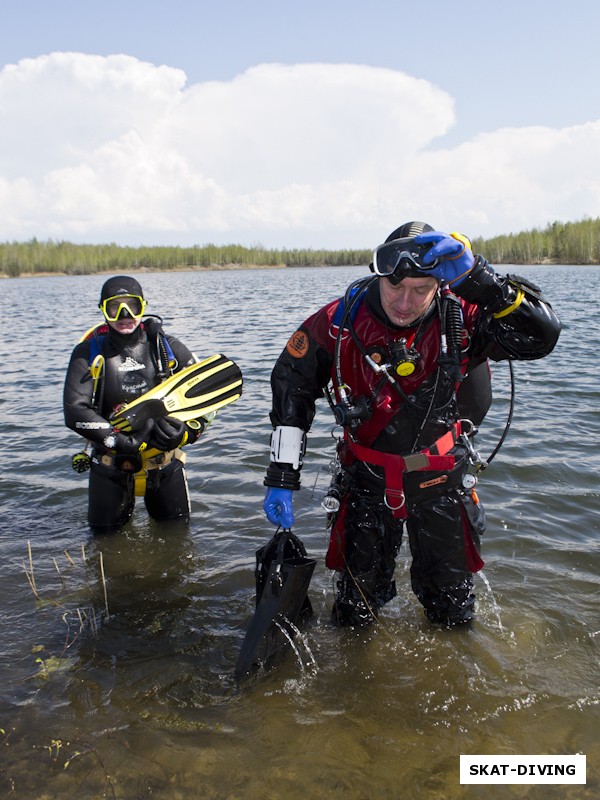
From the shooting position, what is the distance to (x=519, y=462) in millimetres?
7070

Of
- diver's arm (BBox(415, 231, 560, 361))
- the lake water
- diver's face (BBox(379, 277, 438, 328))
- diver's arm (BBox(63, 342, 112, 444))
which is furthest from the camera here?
diver's arm (BBox(63, 342, 112, 444))

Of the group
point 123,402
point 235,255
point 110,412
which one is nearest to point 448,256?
point 123,402

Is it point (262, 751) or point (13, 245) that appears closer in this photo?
point (262, 751)

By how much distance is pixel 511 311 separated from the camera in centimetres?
307

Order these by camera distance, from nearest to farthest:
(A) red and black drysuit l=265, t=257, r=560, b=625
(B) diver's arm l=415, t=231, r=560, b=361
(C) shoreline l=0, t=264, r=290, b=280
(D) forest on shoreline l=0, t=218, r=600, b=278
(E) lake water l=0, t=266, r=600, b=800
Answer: (E) lake water l=0, t=266, r=600, b=800 → (B) diver's arm l=415, t=231, r=560, b=361 → (A) red and black drysuit l=265, t=257, r=560, b=625 → (D) forest on shoreline l=0, t=218, r=600, b=278 → (C) shoreline l=0, t=264, r=290, b=280

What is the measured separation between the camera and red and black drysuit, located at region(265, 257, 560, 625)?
328 centimetres

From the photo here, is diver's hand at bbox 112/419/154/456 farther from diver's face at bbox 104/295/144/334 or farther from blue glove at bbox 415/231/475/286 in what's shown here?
blue glove at bbox 415/231/475/286

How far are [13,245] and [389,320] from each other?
230 feet

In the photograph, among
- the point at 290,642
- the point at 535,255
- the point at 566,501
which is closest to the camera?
the point at 290,642

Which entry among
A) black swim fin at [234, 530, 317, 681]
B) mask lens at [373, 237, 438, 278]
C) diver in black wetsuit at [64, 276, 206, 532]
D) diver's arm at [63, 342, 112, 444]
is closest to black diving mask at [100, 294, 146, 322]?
diver in black wetsuit at [64, 276, 206, 532]

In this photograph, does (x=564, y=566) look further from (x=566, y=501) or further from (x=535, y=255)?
(x=535, y=255)

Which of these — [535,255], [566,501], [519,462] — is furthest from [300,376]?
[535,255]

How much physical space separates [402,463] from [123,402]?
9.13 ft

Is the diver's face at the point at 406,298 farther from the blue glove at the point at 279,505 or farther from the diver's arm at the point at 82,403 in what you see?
the diver's arm at the point at 82,403
